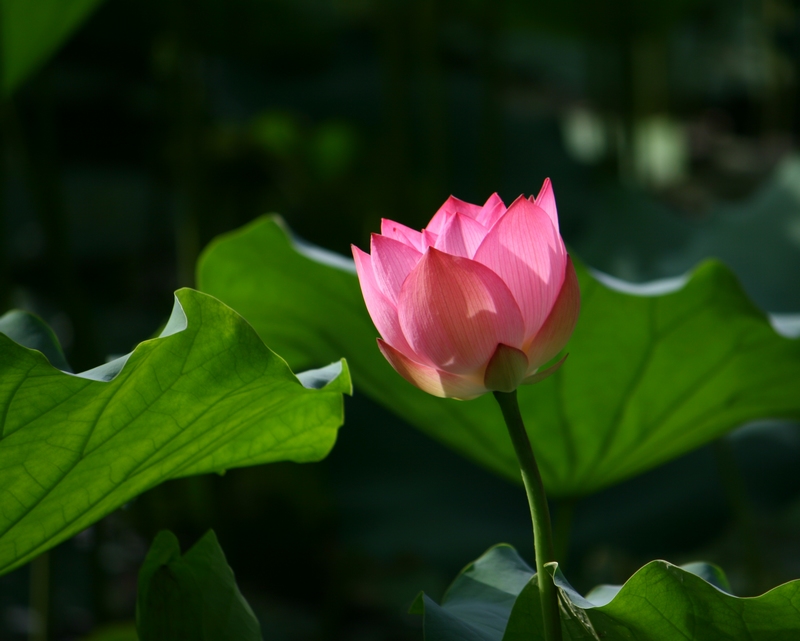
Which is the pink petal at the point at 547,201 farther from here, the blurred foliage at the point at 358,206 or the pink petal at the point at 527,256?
the blurred foliage at the point at 358,206

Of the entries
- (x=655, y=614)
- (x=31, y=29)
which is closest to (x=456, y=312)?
(x=655, y=614)

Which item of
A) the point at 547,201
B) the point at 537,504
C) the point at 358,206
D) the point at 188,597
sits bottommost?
the point at 358,206

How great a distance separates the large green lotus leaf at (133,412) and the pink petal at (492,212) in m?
0.10

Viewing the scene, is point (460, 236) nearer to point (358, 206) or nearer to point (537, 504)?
point (537, 504)

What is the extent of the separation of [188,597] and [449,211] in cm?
24

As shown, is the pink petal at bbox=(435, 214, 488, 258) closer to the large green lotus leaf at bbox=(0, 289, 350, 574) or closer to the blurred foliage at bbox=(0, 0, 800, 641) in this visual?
the large green lotus leaf at bbox=(0, 289, 350, 574)

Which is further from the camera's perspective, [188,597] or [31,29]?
[31,29]

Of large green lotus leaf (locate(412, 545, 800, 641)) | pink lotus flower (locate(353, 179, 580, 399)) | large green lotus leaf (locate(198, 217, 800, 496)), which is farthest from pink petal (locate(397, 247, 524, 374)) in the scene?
large green lotus leaf (locate(198, 217, 800, 496))

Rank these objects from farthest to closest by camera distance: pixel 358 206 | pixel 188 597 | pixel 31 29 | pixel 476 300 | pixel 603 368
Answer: pixel 358 206 < pixel 31 29 < pixel 603 368 < pixel 188 597 < pixel 476 300

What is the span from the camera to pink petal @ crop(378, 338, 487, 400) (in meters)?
0.35

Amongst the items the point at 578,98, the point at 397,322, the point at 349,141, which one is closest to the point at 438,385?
the point at 397,322

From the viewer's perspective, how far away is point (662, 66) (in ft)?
8.61

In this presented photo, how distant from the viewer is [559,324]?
0.35 metres

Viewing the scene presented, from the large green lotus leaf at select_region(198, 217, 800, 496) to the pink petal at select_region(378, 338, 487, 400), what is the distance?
0.31 meters
